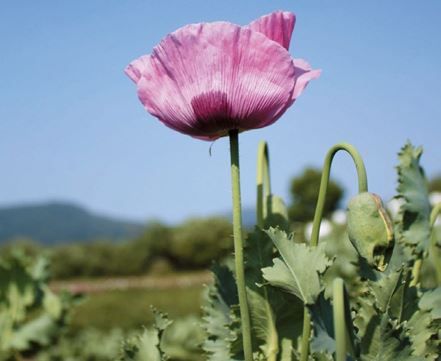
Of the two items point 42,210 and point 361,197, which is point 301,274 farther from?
point 42,210

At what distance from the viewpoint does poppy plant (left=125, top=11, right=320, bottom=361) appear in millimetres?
686

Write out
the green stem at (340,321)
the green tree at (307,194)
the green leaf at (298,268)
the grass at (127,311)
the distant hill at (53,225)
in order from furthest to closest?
the distant hill at (53,225) < the green tree at (307,194) < the grass at (127,311) < the green leaf at (298,268) < the green stem at (340,321)

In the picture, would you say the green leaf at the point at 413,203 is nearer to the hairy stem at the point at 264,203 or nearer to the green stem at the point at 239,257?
the hairy stem at the point at 264,203

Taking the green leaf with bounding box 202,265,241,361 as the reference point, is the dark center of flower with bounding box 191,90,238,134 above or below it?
above

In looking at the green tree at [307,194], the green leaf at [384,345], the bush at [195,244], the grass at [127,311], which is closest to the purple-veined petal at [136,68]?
the green leaf at [384,345]

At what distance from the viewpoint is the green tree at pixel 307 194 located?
29.1 m

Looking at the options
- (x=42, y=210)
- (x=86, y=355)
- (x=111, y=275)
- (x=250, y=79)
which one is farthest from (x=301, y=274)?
(x=42, y=210)

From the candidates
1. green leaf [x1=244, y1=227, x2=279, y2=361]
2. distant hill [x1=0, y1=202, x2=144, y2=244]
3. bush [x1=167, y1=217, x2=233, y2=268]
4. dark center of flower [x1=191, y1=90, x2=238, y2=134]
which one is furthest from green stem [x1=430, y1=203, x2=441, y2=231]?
distant hill [x1=0, y1=202, x2=144, y2=244]

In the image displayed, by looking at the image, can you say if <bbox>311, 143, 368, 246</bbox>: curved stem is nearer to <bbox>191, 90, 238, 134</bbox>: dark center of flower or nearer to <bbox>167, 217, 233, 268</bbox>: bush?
<bbox>191, 90, 238, 134</bbox>: dark center of flower

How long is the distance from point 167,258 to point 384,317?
1000 inches

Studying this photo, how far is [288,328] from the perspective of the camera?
0.81m

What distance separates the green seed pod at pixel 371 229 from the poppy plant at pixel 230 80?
10 cm

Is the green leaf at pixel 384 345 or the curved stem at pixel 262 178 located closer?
the green leaf at pixel 384 345

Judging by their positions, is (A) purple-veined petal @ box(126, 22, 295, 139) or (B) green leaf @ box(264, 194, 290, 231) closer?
(A) purple-veined petal @ box(126, 22, 295, 139)
